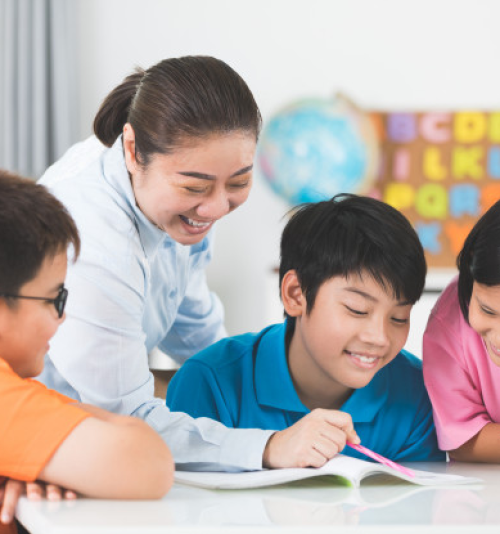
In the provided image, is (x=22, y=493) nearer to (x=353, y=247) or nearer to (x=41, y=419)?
(x=41, y=419)

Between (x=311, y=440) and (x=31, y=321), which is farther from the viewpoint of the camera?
(x=311, y=440)

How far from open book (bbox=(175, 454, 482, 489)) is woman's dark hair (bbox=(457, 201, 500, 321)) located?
275 millimetres

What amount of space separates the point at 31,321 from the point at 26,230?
0.10m

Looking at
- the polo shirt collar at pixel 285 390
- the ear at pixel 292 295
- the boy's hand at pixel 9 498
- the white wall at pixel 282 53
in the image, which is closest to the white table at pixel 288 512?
the boy's hand at pixel 9 498

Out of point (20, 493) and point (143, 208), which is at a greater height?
point (143, 208)

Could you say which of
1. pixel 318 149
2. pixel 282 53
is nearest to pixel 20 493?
pixel 318 149

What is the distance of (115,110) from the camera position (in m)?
1.45

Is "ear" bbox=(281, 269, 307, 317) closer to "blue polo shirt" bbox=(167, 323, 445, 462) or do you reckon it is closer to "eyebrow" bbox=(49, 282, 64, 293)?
"blue polo shirt" bbox=(167, 323, 445, 462)

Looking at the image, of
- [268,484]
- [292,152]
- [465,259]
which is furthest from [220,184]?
[292,152]

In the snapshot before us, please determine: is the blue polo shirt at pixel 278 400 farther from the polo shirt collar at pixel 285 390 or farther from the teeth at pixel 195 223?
the teeth at pixel 195 223

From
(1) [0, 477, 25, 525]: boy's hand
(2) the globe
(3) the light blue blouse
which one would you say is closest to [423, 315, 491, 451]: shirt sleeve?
(3) the light blue blouse

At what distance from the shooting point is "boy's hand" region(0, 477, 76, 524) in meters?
0.80

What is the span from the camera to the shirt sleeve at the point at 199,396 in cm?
129

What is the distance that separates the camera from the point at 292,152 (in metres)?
3.83
